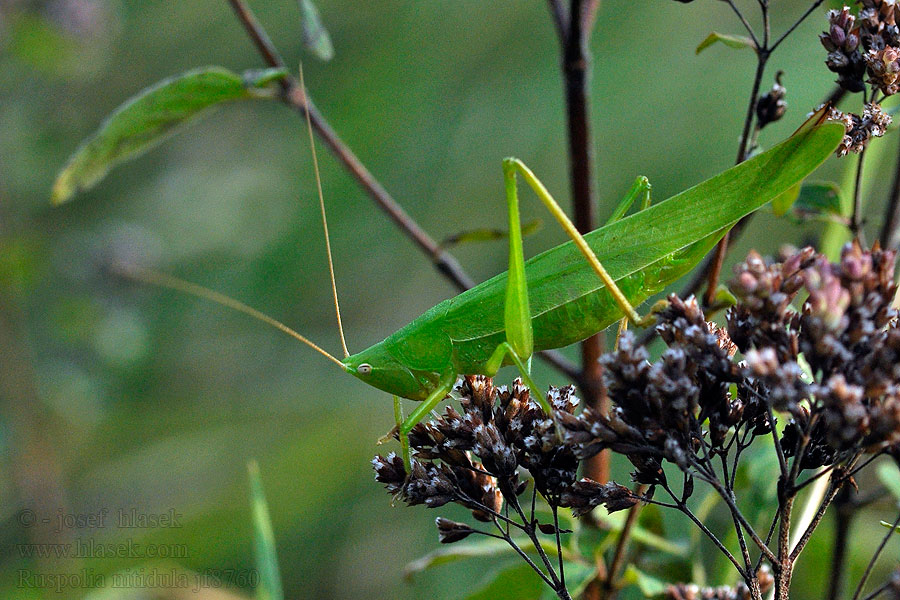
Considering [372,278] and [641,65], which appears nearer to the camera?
[641,65]

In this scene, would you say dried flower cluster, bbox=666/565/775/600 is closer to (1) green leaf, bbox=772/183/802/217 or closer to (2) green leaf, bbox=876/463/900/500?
(2) green leaf, bbox=876/463/900/500

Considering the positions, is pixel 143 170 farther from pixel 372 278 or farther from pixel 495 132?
pixel 495 132

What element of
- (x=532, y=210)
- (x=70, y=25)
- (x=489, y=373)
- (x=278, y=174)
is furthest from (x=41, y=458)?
(x=278, y=174)

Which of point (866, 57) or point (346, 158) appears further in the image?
point (346, 158)

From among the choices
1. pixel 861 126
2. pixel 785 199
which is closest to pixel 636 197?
pixel 785 199

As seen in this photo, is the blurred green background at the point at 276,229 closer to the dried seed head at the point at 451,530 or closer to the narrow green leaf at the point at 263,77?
the dried seed head at the point at 451,530

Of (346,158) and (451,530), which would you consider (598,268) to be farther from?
(346,158)
